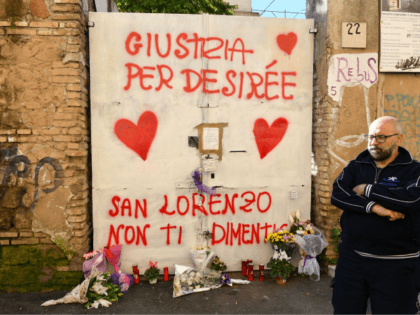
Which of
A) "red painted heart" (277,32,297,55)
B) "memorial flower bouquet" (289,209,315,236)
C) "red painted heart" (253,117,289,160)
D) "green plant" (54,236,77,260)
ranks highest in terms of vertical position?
"red painted heart" (277,32,297,55)

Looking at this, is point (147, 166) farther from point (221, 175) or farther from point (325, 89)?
point (325, 89)

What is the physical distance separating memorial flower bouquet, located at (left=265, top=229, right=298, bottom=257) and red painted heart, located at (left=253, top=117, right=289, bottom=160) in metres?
1.08

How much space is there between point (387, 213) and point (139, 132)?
9.41 ft

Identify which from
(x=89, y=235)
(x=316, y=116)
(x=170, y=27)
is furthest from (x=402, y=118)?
(x=89, y=235)

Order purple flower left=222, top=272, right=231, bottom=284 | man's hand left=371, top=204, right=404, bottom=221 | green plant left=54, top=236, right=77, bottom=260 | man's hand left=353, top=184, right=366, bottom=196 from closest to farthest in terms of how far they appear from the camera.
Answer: man's hand left=371, top=204, right=404, bottom=221
man's hand left=353, top=184, right=366, bottom=196
green plant left=54, top=236, right=77, bottom=260
purple flower left=222, top=272, right=231, bottom=284

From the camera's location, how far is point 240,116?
3.88 m

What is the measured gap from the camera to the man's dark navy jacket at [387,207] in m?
2.10

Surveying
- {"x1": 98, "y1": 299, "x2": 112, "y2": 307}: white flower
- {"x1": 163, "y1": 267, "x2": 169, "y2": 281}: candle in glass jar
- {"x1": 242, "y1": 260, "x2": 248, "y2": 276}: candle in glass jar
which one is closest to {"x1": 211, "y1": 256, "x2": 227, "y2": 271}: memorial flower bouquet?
{"x1": 242, "y1": 260, "x2": 248, "y2": 276}: candle in glass jar

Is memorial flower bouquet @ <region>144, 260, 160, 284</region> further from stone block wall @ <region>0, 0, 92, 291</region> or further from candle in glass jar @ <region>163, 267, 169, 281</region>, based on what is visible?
stone block wall @ <region>0, 0, 92, 291</region>

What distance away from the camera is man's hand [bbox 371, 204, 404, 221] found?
2.09m

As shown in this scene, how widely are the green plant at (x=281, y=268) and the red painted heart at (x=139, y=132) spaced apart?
218cm

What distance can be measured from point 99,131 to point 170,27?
1.63 meters

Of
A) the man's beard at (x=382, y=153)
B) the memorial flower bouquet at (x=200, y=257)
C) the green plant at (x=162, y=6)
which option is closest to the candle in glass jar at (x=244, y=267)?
the memorial flower bouquet at (x=200, y=257)

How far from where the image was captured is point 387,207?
6.93 feet
